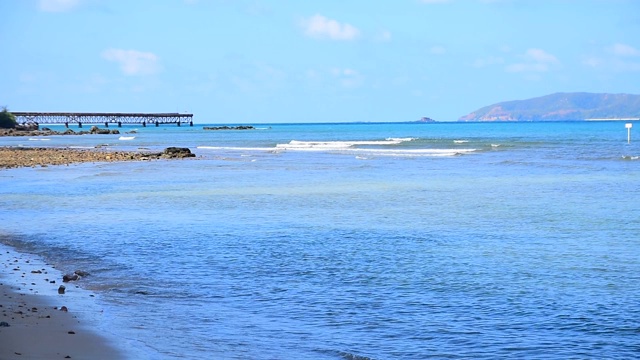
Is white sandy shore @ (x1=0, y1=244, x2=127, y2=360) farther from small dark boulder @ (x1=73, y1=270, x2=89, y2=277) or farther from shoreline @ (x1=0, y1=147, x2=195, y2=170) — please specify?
shoreline @ (x1=0, y1=147, x2=195, y2=170)

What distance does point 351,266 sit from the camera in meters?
11.5

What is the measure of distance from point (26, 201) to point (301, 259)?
1166 centimetres

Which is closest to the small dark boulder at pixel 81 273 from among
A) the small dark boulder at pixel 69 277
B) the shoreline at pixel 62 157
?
the small dark boulder at pixel 69 277

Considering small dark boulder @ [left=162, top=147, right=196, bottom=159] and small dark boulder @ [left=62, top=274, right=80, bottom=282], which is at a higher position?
small dark boulder @ [left=162, top=147, right=196, bottom=159]

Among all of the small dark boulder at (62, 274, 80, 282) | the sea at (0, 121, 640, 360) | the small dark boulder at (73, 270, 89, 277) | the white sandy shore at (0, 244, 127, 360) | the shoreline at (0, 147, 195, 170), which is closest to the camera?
the white sandy shore at (0, 244, 127, 360)

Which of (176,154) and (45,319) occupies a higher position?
(176,154)

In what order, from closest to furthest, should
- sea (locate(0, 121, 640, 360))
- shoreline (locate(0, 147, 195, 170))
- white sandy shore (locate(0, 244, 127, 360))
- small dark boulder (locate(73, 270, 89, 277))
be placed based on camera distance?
white sandy shore (locate(0, 244, 127, 360)) < sea (locate(0, 121, 640, 360)) < small dark boulder (locate(73, 270, 89, 277)) < shoreline (locate(0, 147, 195, 170))

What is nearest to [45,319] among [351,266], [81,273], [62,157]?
[81,273]

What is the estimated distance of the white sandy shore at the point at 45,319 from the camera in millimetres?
7090

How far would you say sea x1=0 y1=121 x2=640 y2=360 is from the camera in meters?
7.88

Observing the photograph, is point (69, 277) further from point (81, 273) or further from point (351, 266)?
point (351, 266)

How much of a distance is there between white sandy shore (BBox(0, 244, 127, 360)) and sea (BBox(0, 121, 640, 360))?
0.22 m

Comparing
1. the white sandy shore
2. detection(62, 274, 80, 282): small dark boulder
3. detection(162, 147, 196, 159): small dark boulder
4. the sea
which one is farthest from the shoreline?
the white sandy shore

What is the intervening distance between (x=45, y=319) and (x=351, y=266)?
4.63 metres
